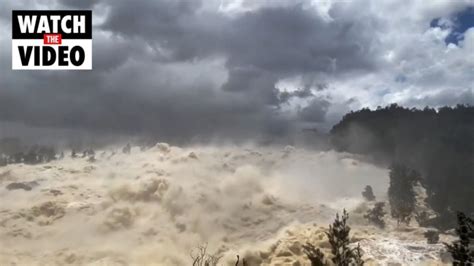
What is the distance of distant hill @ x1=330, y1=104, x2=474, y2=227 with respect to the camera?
4712 inches

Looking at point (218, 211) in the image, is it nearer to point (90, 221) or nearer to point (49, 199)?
point (90, 221)

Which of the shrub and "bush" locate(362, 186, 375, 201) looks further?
"bush" locate(362, 186, 375, 201)

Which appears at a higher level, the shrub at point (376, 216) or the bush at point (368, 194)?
the bush at point (368, 194)

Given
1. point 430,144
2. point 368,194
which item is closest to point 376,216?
point 368,194

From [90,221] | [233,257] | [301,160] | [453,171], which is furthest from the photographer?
[301,160]

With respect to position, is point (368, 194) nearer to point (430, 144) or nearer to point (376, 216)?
point (376, 216)

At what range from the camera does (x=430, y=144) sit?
156 metres

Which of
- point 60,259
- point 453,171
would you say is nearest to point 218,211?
point 60,259

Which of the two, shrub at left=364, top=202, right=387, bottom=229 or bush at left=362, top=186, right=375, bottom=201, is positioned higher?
bush at left=362, top=186, right=375, bottom=201

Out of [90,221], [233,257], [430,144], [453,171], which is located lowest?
[233,257]

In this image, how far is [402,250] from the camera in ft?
308

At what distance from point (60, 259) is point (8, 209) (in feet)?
83.0

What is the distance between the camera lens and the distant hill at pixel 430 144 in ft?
393

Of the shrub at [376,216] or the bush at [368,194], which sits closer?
the shrub at [376,216]
